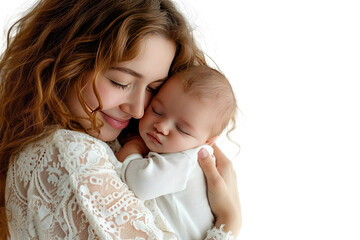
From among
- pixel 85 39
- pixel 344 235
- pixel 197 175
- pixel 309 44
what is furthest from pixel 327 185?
pixel 85 39

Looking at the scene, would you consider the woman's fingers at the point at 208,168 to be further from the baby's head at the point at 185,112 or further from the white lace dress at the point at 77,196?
the white lace dress at the point at 77,196

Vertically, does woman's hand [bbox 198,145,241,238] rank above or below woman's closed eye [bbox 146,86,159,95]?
below

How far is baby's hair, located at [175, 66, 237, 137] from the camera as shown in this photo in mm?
1832

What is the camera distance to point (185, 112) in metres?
1.80

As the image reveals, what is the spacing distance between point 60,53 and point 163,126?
47 centimetres

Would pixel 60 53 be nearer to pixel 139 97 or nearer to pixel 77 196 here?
pixel 139 97

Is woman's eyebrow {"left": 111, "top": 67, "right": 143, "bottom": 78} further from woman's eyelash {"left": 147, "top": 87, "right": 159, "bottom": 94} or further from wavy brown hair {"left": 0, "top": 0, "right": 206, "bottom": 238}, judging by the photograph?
woman's eyelash {"left": 147, "top": 87, "right": 159, "bottom": 94}

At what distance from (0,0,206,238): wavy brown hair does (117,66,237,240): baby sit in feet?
0.66

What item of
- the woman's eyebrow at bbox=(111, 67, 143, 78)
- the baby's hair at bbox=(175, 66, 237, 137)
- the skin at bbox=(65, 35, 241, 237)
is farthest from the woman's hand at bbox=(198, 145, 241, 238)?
the woman's eyebrow at bbox=(111, 67, 143, 78)

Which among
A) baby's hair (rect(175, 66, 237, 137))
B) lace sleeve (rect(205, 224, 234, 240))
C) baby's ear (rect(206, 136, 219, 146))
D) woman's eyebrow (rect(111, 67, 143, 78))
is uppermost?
woman's eyebrow (rect(111, 67, 143, 78))

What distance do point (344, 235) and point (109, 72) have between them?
227 cm

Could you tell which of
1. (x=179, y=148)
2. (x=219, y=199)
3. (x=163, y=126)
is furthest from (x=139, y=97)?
(x=219, y=199)

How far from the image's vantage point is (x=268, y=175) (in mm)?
3258

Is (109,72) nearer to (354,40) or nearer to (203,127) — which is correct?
(203,127)
